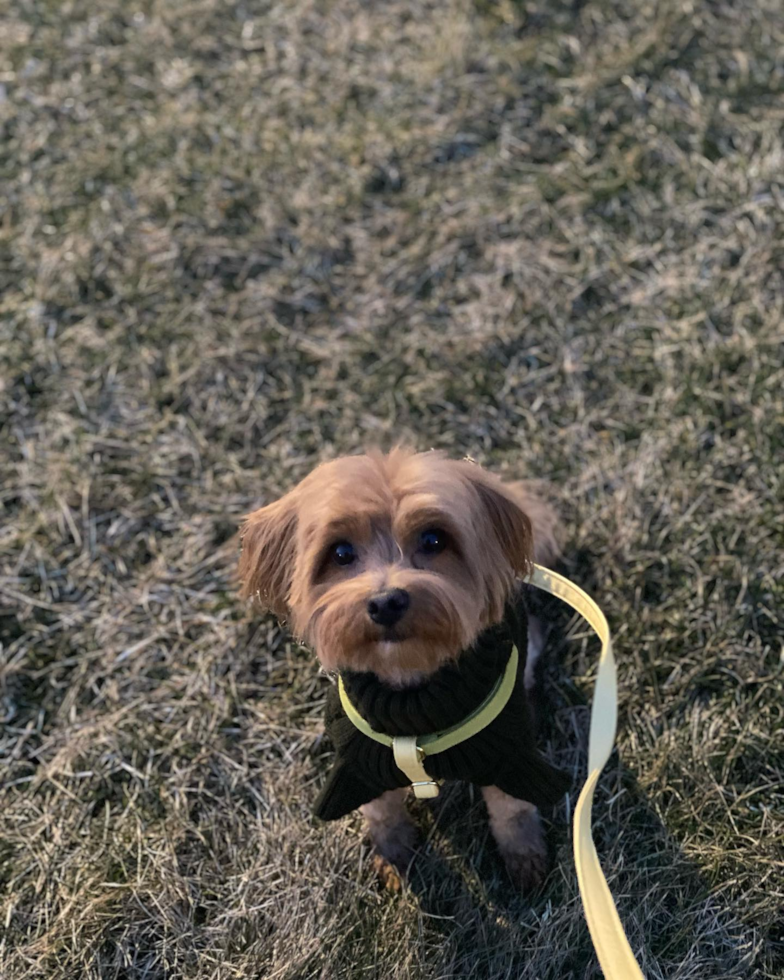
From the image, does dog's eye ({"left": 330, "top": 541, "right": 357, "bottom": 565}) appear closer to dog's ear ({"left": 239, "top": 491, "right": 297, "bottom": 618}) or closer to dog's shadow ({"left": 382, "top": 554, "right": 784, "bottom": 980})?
dog's ear ({"left": 239, "top": 491, "right": 297, "bottom": 618})

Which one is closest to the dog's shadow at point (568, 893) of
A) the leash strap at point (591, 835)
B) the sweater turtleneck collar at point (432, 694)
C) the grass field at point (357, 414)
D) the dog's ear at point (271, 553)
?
the grass field at point (357, 414)

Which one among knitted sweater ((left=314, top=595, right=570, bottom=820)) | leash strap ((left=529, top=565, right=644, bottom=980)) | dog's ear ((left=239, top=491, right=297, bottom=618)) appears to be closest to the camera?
leash strap ((left=529, top=565, right=644, bottom=980))

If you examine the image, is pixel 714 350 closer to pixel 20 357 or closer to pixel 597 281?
pixel 597 281

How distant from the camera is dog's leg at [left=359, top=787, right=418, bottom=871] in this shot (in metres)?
3.43

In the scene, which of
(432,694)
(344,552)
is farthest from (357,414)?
(432,694)

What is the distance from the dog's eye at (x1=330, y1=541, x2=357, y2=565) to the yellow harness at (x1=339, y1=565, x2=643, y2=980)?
555 millimetres

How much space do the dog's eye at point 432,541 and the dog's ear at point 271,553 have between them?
1.43 ft

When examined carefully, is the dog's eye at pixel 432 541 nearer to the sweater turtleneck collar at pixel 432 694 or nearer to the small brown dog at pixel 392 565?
the small brown dog at pixel 392 565

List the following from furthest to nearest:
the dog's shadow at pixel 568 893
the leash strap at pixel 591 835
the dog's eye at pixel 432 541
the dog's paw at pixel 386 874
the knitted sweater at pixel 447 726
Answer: the dog's paw at pixel 386 874 < the dog's shadow at pixel 568 893 < the knitted sweater at pixel 447 726 < the dog's eye at pixel 432 541 < the leash strap at pixel 591 835

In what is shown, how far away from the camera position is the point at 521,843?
3.40 metres

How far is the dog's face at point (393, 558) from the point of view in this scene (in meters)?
2.55

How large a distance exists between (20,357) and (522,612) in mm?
3391

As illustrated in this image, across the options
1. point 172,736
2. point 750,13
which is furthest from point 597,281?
point 172,736

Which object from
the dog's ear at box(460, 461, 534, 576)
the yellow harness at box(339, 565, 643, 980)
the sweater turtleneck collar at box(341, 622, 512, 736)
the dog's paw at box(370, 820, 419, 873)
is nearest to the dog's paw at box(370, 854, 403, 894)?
the dog's paw at box(370, 820, 419, 873)
